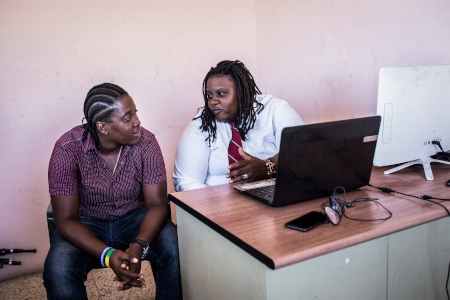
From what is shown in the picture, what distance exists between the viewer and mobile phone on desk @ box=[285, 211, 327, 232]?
1.15 m

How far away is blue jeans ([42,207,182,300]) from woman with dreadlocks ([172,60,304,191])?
301mm

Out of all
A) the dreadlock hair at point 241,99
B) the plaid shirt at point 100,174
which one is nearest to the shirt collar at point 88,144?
the plaid shirt at point 100,174

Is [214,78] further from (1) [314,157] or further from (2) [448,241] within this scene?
(2) [448,241]

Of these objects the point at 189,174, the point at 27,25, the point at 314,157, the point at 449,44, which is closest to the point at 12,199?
the point at 27,25

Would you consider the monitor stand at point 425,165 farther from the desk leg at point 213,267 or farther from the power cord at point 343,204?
the desk leg at point 213,267

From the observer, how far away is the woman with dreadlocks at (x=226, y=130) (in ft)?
6.65

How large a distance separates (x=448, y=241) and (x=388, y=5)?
1.24 metres

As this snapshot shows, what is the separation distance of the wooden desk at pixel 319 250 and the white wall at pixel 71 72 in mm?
1375

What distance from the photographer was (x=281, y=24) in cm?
278

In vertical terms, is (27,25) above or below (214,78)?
above

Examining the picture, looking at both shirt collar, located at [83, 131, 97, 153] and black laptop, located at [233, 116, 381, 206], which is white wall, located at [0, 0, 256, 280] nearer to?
shirt collar, located at [83, 131, 97, 153]

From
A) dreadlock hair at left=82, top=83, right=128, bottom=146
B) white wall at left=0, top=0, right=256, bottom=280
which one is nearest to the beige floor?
white wall at left=0, top=0, right=256, bottom=280

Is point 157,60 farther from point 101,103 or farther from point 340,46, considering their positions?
point 340,46

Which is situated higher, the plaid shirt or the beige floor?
the plaid shirt
